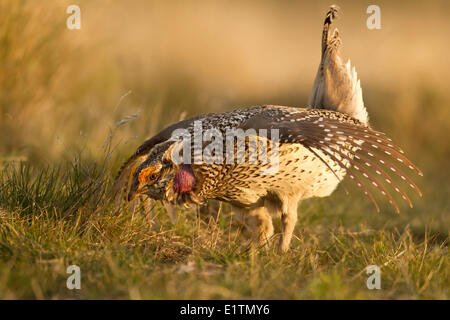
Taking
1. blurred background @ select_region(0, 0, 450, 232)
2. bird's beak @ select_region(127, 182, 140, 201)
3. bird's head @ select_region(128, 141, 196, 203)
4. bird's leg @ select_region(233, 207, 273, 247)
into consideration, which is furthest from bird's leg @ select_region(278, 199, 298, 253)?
blurred background @ select_region(0, 0, 450, 232)

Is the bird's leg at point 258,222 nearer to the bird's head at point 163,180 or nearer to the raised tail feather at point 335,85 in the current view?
the bird's head at point 163,180

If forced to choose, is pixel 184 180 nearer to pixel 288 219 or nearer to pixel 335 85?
pixel 288 219

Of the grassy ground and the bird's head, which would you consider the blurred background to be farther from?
the bird's head

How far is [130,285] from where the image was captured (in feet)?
10.3

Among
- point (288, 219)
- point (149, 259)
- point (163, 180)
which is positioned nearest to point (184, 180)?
point (163, 180)

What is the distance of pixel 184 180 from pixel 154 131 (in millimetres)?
1944

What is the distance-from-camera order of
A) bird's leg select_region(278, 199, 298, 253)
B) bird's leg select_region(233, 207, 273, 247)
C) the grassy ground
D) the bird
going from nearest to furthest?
the grassy ground → the bird → bird's leg select_region(278, 199, 298, 253) → bird's leg select_region(233, 207, 273, 247)

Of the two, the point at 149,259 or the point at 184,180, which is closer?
the point at 149,259

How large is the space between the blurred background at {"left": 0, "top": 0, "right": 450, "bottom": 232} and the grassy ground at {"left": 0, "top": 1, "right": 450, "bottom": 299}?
0.03 m

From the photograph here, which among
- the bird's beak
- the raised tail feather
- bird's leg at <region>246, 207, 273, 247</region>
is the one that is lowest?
bird's leg at <region>246, 207, 273, 247</region>

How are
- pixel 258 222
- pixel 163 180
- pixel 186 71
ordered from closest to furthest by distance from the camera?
1. pixel 163 180
2. pixel 258 222
3. pixel 186 71

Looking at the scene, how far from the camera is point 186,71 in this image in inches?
423

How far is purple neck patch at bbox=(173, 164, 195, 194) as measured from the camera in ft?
13.8

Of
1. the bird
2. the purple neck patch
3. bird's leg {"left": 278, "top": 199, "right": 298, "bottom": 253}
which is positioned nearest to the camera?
the bird
